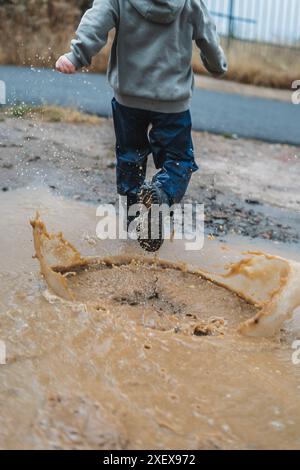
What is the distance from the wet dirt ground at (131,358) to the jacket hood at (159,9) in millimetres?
1186

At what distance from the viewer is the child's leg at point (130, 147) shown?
12.5ft

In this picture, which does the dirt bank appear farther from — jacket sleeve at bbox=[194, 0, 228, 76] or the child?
jacket sleeve at bbox=[194, 0, 228, 76]

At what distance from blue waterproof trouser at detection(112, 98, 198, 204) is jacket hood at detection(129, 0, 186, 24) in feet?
1.56

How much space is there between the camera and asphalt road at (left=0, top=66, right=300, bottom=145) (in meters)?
7.77

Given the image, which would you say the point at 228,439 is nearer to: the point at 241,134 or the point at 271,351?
the point at 271,351

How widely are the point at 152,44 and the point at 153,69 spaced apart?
0.41ft

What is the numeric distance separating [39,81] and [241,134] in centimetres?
275
